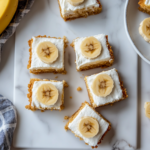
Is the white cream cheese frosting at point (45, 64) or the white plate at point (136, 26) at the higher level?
the white plate at point (136, 26)

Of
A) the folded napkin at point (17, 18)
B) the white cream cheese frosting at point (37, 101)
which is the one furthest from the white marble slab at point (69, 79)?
the white cream cheese frosting at point (37, 101)

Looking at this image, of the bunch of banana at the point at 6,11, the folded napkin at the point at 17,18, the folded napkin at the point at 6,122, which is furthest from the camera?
the folded napkin at the point at 17,18

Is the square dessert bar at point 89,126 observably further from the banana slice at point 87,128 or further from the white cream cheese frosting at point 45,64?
the white cream cheese frosting at point 45,64

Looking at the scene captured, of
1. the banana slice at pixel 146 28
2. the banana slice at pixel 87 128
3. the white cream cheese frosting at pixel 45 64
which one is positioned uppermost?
the banana slice at pixel 146 28

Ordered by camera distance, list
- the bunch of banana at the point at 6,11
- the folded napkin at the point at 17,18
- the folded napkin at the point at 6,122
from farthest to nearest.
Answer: the folded napkin at the point at 17,18, the folded napkin at the point at 6,122, the bunch of banana at the point at 6,11

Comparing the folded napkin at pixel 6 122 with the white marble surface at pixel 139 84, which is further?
the white marble surface at pixel 139 84

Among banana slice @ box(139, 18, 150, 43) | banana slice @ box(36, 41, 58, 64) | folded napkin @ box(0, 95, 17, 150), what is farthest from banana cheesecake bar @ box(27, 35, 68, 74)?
banana slice @ box(139, 18, 150, 43)

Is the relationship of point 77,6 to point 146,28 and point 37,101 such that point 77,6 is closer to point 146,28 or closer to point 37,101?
point 146,28
